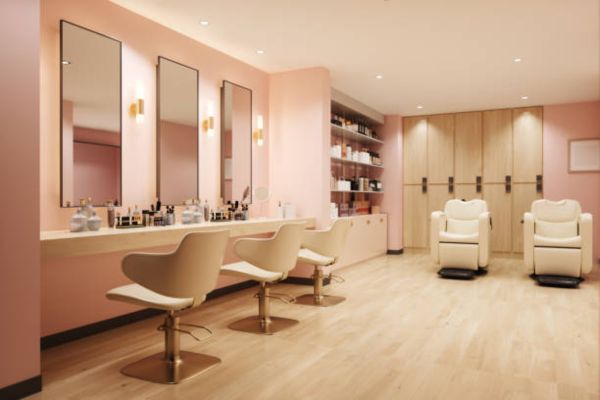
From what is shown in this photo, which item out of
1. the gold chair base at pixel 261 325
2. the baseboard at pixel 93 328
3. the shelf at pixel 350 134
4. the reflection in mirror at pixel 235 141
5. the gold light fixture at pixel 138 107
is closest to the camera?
the baseboard at pixel 93 328

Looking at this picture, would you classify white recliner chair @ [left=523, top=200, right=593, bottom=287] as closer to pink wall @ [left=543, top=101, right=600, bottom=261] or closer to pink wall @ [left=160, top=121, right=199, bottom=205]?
pink wall @ [left=543, top=101, right=600, bottom=261]

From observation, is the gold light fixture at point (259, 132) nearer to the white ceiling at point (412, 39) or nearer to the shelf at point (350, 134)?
the white ceiling at point (412, 39)

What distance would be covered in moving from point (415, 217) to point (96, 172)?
640 cm

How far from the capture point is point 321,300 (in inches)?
183

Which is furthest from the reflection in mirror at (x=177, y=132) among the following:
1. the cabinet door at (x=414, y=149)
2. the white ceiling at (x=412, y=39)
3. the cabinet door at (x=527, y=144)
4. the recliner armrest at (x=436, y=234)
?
the cabinet door at (x=527, y=144)

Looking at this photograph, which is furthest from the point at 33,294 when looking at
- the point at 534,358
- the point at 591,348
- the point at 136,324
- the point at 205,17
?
the point at 591,348

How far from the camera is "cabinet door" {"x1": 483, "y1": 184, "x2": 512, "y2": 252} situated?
26.5ft

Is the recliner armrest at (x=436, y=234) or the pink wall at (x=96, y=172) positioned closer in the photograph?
the pink wall at (x=96, y=172)

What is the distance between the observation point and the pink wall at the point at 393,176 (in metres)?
8.62

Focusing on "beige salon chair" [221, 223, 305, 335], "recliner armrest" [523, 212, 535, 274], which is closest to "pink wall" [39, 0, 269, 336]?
"beige salon chair" [221, 223, 305, 335]

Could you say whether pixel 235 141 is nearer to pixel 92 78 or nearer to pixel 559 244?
pixel 92 78

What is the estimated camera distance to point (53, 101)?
3.34 metres

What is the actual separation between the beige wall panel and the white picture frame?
1.52 metres

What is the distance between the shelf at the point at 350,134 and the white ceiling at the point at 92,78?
11.1 ft
